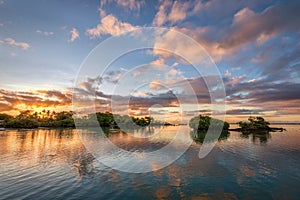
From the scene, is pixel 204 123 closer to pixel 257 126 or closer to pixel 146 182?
pixel 257 126

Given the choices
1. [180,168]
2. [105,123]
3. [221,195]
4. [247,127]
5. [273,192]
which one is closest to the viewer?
[221,195]

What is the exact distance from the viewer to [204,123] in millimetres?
143750

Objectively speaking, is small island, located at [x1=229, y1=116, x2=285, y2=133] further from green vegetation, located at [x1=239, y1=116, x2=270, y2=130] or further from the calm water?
the calm water

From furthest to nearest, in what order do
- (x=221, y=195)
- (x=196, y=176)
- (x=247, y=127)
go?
1. (x=247, y=127)
2. (x=196, y=176)
3. (x=221, y=195)

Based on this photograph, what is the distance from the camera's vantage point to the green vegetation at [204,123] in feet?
471

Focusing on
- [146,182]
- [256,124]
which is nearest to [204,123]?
[256,124]

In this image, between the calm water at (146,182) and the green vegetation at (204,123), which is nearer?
the calm water at (146,182)

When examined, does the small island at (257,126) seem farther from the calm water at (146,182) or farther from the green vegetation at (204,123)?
the calm water at (146,182)

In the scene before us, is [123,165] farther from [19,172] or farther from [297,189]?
[297,189]

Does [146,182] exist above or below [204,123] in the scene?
below

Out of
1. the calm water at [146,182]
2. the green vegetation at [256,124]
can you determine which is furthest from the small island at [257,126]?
the calm water at [146,182]

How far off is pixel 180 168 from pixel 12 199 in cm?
2107

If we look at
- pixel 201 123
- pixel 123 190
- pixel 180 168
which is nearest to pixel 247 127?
pixel 201 123

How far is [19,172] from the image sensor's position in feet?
79.8
